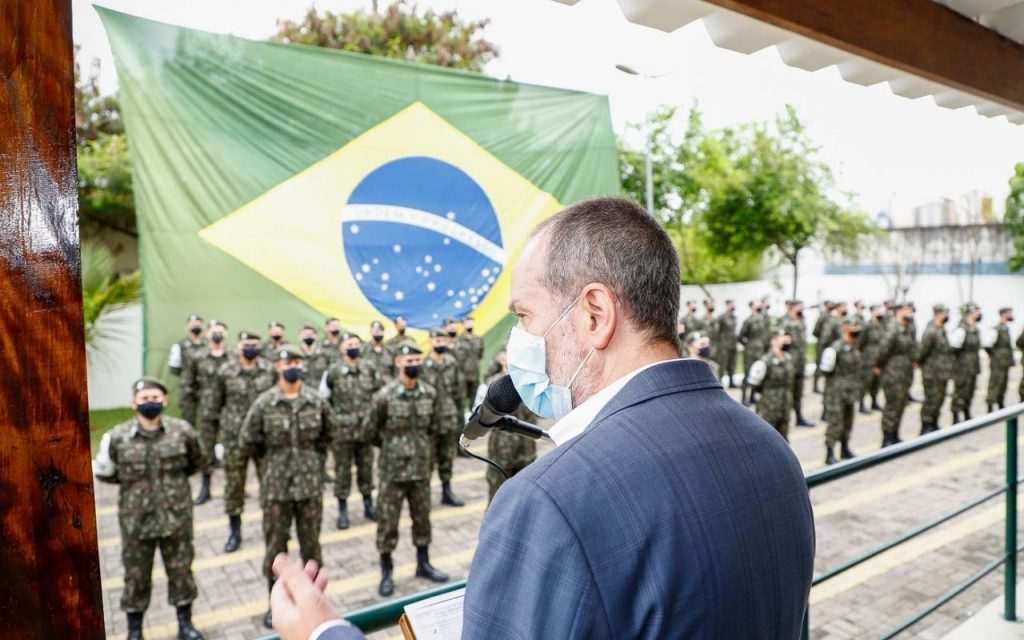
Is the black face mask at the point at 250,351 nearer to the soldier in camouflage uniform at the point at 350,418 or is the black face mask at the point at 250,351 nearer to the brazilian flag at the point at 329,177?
the soldier in camouflage uniform at the point at 350,418

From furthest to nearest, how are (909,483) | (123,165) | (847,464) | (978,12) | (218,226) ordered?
(123,165)
(218,226)
(909,483)
(978,12)
(847,464)

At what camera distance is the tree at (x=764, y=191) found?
19891 millimetres

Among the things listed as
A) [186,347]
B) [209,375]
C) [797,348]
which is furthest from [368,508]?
[797,348]

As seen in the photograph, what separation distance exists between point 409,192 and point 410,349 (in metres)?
4.75

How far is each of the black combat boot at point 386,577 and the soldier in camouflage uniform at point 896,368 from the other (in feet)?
24.1

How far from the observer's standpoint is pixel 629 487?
951 mm

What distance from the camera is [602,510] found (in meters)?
0.93

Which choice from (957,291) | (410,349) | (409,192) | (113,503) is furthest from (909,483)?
(957,291)

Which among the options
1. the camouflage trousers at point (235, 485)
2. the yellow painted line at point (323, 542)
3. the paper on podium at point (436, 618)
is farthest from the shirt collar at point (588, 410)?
the camouflage trousers at point (235, 485)

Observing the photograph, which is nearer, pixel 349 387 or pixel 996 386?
pixel 349 387

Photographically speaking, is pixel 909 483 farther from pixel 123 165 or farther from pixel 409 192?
pixel 123 165

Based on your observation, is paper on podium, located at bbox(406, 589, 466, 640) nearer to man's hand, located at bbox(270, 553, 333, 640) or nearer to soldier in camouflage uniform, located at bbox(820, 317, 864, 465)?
man's hand, located at bbox(270, 553, 333, 640)

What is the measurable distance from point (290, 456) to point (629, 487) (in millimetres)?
5230

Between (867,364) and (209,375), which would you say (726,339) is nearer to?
(867,364)
